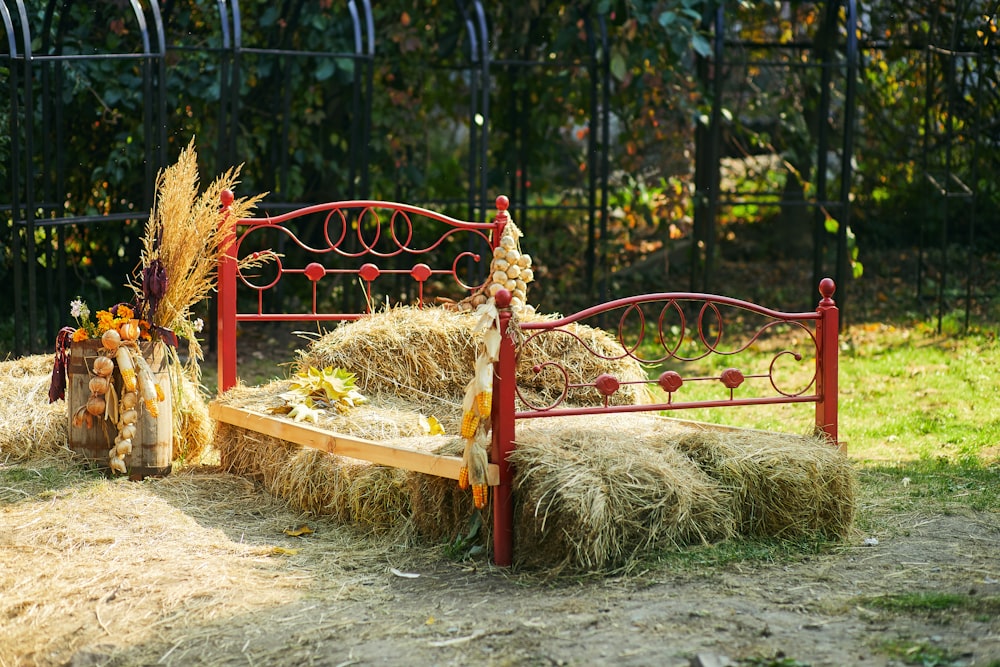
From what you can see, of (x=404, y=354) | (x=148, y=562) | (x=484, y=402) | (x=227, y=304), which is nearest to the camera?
A: (x=484, y=402)

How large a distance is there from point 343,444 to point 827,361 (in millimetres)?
2022

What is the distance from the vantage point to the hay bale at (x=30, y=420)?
6.30 m

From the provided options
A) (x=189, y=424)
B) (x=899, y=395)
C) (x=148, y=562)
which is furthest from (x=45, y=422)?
(x=899, y=395)

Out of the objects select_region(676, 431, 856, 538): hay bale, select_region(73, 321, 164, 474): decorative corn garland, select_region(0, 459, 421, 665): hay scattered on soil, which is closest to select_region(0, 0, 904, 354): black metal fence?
select_region(73, 321, 164, 474): decorative corn garland

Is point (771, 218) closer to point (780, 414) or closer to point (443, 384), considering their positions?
point (780, 414)

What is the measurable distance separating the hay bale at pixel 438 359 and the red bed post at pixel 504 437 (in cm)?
172

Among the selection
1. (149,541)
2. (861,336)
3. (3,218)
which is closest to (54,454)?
(149,541)

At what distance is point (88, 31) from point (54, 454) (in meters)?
4.55

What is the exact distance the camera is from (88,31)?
968 centimetres

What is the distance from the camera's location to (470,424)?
15.3ft

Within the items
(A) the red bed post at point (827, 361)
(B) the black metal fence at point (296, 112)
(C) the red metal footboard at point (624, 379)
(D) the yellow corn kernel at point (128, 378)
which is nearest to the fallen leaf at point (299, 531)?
(C) the red metal footboard at point (624, 379)

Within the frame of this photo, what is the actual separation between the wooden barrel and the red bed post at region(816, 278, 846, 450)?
303cm

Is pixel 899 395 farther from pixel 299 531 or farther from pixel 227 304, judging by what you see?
pixel 299 531

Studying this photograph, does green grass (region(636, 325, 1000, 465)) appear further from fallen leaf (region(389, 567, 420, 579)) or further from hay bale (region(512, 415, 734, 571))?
fallen leaf (region(389, 567, 420, 579))
